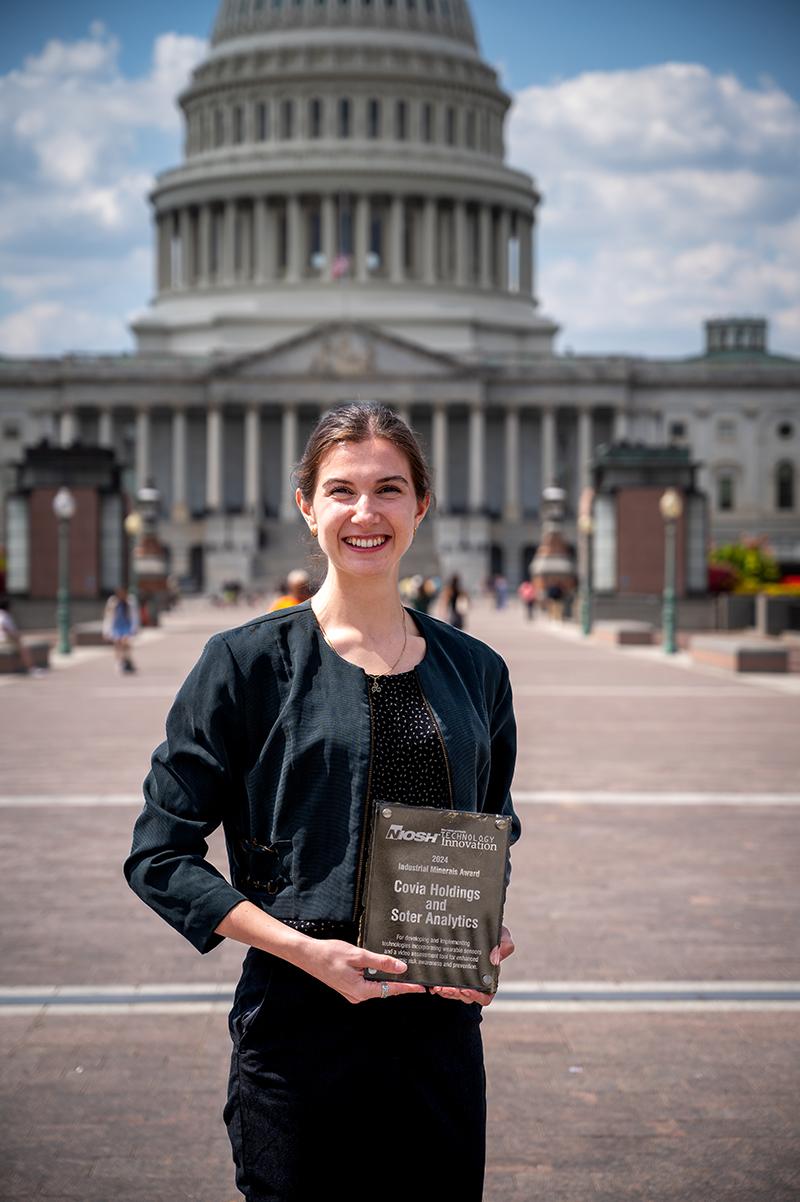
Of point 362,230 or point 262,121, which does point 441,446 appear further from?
point 262,121

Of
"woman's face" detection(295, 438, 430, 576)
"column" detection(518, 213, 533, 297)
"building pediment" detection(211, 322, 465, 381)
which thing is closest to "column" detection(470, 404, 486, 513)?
"building pediment" detection(211, 322, 465, 381)

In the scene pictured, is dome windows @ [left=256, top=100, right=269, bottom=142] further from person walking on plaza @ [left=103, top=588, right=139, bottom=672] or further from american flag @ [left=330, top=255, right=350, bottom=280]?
person walking on plaza @ [left=103, top=588, right=139, bottom=672]

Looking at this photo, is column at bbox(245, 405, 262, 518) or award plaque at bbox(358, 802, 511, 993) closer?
award plaque at bbox(358, 802, 511, 993)

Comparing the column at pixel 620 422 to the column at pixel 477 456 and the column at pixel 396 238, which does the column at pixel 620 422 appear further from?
the column at pixel 396 238

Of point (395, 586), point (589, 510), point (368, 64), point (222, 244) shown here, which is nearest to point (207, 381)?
point (222, 244)

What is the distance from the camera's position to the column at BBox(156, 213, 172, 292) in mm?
141125

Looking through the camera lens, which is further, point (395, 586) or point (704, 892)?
point (704, 892)

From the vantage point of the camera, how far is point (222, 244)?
137 meters

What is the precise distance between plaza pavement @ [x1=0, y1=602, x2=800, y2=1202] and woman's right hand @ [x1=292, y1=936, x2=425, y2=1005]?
0.34 metres

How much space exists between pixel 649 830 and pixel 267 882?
32.4 feet

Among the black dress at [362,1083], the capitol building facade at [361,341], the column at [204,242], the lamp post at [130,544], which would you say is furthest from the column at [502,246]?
the black dress at [362,1083]

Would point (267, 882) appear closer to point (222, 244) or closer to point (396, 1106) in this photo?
point (396, 1106)

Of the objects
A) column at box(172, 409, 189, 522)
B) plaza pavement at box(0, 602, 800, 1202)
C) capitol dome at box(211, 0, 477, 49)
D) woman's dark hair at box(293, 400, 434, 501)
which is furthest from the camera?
capitol dome at box(211, 0, 477, 49)

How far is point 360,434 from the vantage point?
4.36 meters
